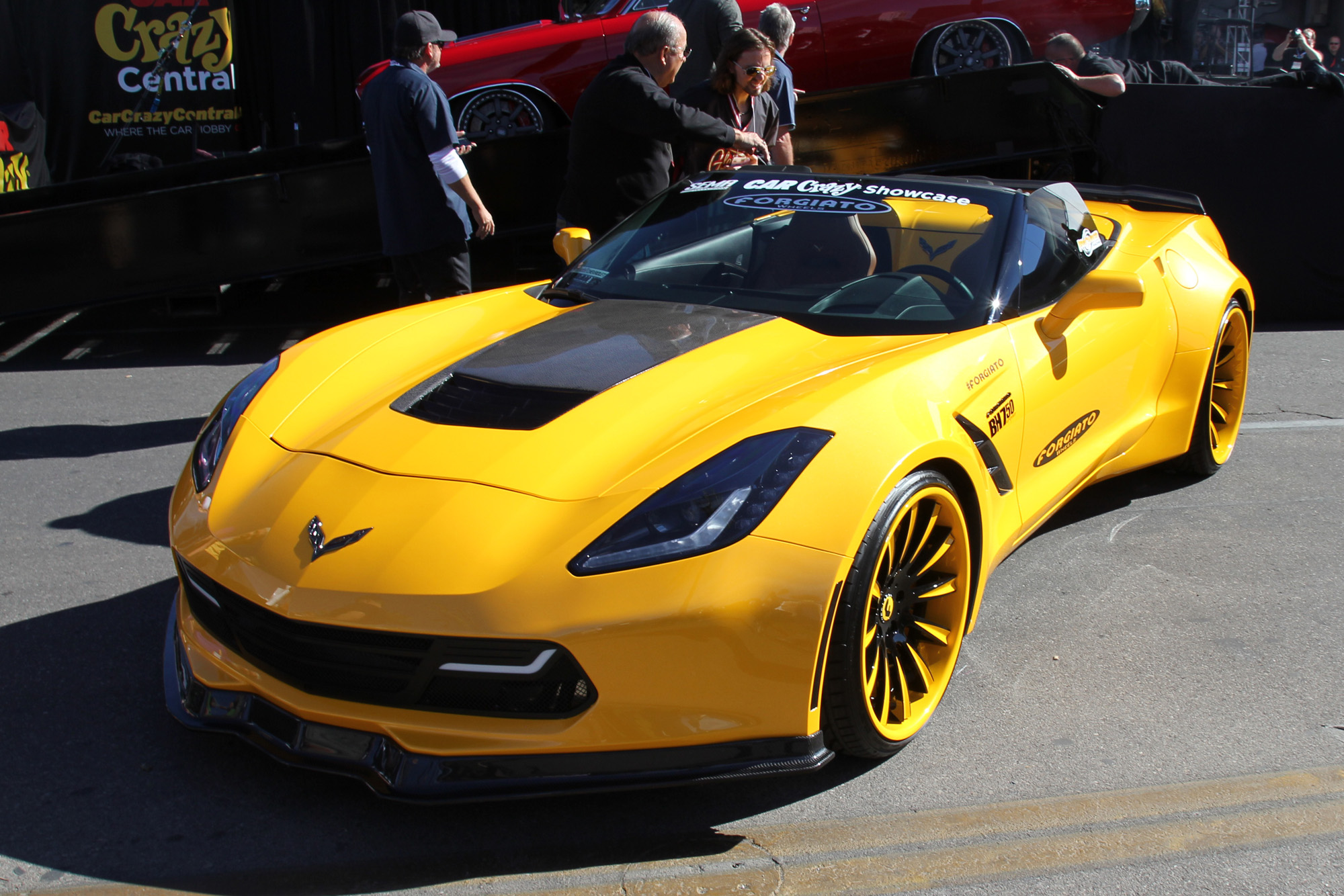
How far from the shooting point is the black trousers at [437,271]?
17.2 ft

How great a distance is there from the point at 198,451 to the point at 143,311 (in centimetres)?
589

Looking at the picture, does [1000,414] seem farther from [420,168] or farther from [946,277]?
[420,168]

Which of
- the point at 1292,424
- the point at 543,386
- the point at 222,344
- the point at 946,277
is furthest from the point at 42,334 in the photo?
the point at 1292,424

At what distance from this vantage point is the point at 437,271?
5.27m

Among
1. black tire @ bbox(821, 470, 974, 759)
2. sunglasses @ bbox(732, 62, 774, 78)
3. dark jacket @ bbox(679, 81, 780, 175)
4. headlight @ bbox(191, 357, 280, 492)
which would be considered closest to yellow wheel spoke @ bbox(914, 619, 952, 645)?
black tire @ bbox(821, 470, 974, 759)

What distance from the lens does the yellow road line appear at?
2.20 meters

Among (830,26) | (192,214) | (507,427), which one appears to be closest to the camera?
(507,427)

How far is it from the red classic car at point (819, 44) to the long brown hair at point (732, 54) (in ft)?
8.59

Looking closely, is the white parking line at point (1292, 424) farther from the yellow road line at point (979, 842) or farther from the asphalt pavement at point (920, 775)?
the yellow road line at point (979, 842)

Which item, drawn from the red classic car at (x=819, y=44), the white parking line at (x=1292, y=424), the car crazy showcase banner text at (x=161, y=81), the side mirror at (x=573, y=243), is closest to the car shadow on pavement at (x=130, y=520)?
the side mirror at (x=573, y=243)

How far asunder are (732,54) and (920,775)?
12.4 feet

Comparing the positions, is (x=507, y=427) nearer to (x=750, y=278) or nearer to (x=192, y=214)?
(x=750, y=278)

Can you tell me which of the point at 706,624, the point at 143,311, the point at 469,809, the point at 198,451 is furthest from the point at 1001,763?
the point at 143,311

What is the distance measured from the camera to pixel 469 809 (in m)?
2.42
